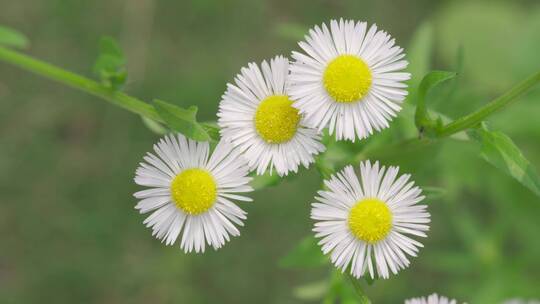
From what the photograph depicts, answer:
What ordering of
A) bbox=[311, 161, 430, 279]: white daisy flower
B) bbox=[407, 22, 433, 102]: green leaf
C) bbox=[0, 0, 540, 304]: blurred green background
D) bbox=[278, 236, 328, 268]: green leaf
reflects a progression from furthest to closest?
bbox=[0, 0, 540, 304]: blurred green background, bbox=[407, 22, 433, 102]: green leaf, bbox=[278, 236, 328, 268]: green leaf, bbox=[311, 161, 430, 279]: white daisy flower

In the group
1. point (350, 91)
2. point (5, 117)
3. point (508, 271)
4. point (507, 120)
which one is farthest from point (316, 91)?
point (5, 117)

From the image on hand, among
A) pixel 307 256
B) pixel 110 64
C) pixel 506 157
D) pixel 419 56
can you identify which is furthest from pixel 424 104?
pixel 110 64

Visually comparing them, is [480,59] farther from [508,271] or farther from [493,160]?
[493,160]

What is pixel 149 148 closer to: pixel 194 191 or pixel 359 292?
pixel 194 191

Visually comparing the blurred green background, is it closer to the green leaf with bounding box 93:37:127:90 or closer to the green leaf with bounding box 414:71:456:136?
the green leaf with bounding box 93:37:127:90

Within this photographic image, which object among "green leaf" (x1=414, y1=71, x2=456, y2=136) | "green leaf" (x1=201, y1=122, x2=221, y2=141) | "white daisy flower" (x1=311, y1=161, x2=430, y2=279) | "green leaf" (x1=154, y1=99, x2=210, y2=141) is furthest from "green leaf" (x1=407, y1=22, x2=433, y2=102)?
"green leaf" (x1=154, y1=99, x2=210, y2=141)
